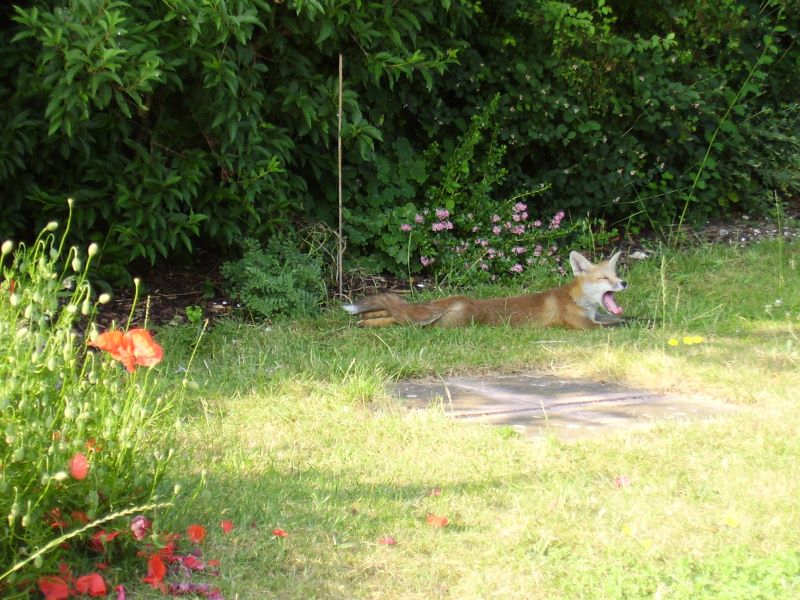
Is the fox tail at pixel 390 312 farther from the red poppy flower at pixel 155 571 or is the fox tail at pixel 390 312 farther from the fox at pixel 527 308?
the red poppy flower at pixel 155 571

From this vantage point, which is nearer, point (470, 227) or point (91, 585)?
point (91, 585)

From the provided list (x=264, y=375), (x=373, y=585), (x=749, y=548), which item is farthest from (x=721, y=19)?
(x=373, y=585)

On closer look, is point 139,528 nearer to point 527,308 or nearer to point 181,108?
point 527,308

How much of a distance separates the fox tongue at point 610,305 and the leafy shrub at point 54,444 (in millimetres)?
4827

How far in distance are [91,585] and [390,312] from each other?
4286mm

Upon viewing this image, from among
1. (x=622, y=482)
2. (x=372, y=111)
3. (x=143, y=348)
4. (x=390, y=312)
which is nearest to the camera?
(x=143, y=348)

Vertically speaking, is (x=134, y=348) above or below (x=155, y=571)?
above

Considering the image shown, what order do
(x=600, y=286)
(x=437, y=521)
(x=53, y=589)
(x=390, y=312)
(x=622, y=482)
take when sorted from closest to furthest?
(x=53, y=589) → (x=437, y=521) → (x=622, y=482) → (x=390, y=312) → (x=600, y=286)

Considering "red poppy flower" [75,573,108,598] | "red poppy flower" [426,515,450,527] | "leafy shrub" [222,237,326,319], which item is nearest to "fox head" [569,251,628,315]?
"leafy shrub" [222,237,326,319]

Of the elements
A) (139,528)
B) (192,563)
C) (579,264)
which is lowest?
(192,563)

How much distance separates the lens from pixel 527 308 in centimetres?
760

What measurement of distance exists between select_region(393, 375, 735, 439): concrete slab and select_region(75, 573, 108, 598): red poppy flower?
230 centimetres

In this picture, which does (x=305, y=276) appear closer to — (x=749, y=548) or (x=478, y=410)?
(x=478, y=410)

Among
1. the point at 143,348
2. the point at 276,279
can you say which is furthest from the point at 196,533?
the point at 276,279
